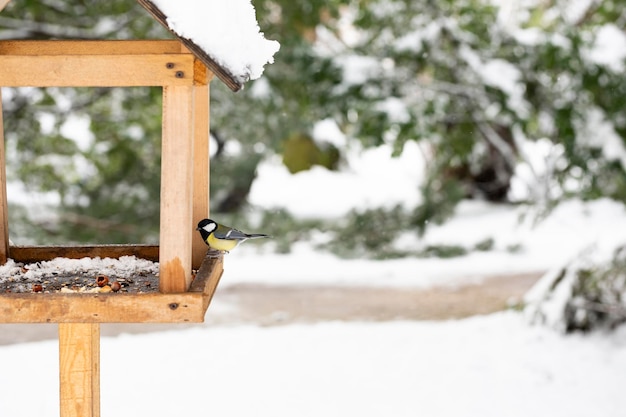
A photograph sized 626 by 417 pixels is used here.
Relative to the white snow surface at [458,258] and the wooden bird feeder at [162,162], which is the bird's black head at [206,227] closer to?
the wooden bird feeder at [162,162]

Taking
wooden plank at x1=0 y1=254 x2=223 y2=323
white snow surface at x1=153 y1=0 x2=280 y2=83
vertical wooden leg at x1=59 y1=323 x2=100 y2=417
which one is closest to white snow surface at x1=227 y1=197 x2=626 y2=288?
vertical wooden leg at x1=59 y1=323 x2=100 y2=417

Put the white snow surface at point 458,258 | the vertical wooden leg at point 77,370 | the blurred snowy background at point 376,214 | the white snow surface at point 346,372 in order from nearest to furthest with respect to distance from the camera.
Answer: the vertical wooden leg at point 77,370 < the white snow surface at point 346,372 < the blurred snowy background at point 376,214 < the white snow surface at point 458,258

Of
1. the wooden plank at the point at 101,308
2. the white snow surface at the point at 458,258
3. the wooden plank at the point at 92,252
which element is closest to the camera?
the wooden plank at the point at 101,308

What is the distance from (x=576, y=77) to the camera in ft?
20.7

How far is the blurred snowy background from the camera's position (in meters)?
4.03

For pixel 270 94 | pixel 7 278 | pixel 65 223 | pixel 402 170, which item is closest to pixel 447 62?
pixel 270 94

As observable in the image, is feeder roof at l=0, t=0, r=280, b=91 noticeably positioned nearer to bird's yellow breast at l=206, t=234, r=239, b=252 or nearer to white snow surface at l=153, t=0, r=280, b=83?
white snow surface at l=153, t=0, r=280, b=83

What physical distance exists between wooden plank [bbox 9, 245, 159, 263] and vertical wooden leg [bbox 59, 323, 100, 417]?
0.29 m

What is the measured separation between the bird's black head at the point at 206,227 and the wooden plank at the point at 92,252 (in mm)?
208

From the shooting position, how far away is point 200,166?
2.28 m

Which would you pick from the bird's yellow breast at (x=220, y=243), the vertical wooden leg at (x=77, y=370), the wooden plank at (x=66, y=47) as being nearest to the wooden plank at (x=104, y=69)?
the wooden plank at (x=66, y=47)

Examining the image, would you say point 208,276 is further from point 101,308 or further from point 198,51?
point 198,51

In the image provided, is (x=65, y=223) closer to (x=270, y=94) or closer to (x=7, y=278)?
(x=270, y=94)

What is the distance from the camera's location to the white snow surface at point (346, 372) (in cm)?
373
